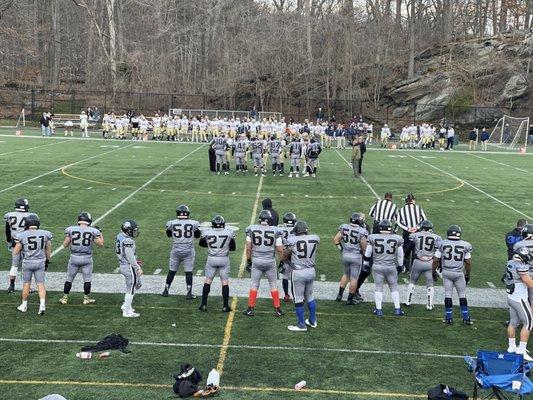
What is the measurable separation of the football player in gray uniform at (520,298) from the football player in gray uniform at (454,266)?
1064 mm

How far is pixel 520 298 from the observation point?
9312mm

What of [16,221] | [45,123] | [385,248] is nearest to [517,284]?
[385,248]

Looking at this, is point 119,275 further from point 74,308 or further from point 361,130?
point 361,130

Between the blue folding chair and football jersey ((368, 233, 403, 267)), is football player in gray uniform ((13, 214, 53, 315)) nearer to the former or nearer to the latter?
football jersey ((368, 233, 403, 267))

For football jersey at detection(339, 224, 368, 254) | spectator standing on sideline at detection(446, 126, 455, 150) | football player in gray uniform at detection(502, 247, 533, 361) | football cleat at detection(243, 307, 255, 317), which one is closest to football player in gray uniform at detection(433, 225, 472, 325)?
football player in gray uniform at detection(502, 247, 533, 361)

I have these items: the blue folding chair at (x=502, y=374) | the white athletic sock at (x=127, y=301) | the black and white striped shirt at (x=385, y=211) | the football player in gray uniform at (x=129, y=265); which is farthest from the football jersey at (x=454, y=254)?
the white athletic sock at (x=127, y=301)

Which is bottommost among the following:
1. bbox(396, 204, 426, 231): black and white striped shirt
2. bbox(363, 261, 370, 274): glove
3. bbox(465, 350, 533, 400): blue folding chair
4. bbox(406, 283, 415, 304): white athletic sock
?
bbox(406, 283, 415, 304): white athletic sock

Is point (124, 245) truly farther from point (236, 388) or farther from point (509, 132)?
point (509, 132)

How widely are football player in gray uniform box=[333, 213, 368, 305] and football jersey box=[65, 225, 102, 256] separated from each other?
405cm

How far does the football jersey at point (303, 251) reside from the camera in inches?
404

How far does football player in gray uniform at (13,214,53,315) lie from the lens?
34.7 ft

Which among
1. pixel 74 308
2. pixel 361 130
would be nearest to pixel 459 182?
pixel 361 130

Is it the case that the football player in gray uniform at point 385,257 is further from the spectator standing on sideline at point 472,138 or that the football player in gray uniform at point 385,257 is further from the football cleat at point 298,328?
the spectator standing on sideline at point 472,138

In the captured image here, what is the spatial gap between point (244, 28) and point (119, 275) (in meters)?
53.2
